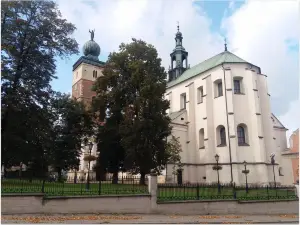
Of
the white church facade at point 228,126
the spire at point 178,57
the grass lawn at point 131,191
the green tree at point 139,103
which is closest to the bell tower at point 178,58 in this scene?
the spire at point 178,57

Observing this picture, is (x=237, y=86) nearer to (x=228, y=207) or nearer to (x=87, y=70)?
(x=228, y=207)

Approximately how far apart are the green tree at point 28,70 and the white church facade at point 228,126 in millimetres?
17513

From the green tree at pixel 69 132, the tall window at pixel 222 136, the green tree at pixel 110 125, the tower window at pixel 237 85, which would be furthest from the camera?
the tower window at pixel 237 85

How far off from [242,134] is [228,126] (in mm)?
2082

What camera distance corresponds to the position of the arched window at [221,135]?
32500 millimetres

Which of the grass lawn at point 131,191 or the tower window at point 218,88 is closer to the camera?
the grass lawn at point 131,191

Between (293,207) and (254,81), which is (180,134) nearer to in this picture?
(254,81)

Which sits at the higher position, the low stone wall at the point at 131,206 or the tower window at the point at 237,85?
→ the tower window at the point at 237,85

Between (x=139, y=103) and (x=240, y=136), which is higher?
(x=139, y=103)

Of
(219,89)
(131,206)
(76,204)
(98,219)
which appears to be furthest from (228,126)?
(98,219)

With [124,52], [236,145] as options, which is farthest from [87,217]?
[236,145]

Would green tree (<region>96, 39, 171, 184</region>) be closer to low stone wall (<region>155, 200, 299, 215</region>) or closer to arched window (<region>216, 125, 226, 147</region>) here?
low stone wall (<region>155, 200, 299, 215</region>)

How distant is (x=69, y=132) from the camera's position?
98.6ft

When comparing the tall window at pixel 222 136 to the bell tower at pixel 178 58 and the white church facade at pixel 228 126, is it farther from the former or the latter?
the bell tower at pixel 178 58
